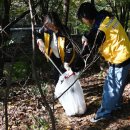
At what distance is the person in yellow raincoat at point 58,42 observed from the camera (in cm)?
576

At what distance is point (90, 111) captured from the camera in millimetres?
6188

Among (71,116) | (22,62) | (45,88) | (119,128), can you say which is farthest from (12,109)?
(22,62)

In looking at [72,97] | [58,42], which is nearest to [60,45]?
[58,42]

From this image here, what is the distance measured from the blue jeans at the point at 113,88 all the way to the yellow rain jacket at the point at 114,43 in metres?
0.17

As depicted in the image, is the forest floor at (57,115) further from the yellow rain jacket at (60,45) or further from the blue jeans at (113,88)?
the yellow rain jacket at (60,45)

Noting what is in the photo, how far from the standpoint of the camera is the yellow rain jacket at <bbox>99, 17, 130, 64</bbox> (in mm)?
4996

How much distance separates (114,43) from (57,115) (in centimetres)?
178

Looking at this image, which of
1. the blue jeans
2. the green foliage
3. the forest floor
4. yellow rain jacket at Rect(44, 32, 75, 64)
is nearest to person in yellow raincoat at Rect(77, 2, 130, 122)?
the blue jeans

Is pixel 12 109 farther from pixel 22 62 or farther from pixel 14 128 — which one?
pixel 22 62

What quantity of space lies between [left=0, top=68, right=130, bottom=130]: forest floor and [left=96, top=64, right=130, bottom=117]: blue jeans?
0.22m

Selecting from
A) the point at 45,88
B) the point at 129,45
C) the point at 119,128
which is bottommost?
the point at 119,128

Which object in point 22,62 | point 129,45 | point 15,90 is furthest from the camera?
point 22,62

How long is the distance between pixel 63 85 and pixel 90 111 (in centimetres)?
77

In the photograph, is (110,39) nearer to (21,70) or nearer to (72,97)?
(72,97)
